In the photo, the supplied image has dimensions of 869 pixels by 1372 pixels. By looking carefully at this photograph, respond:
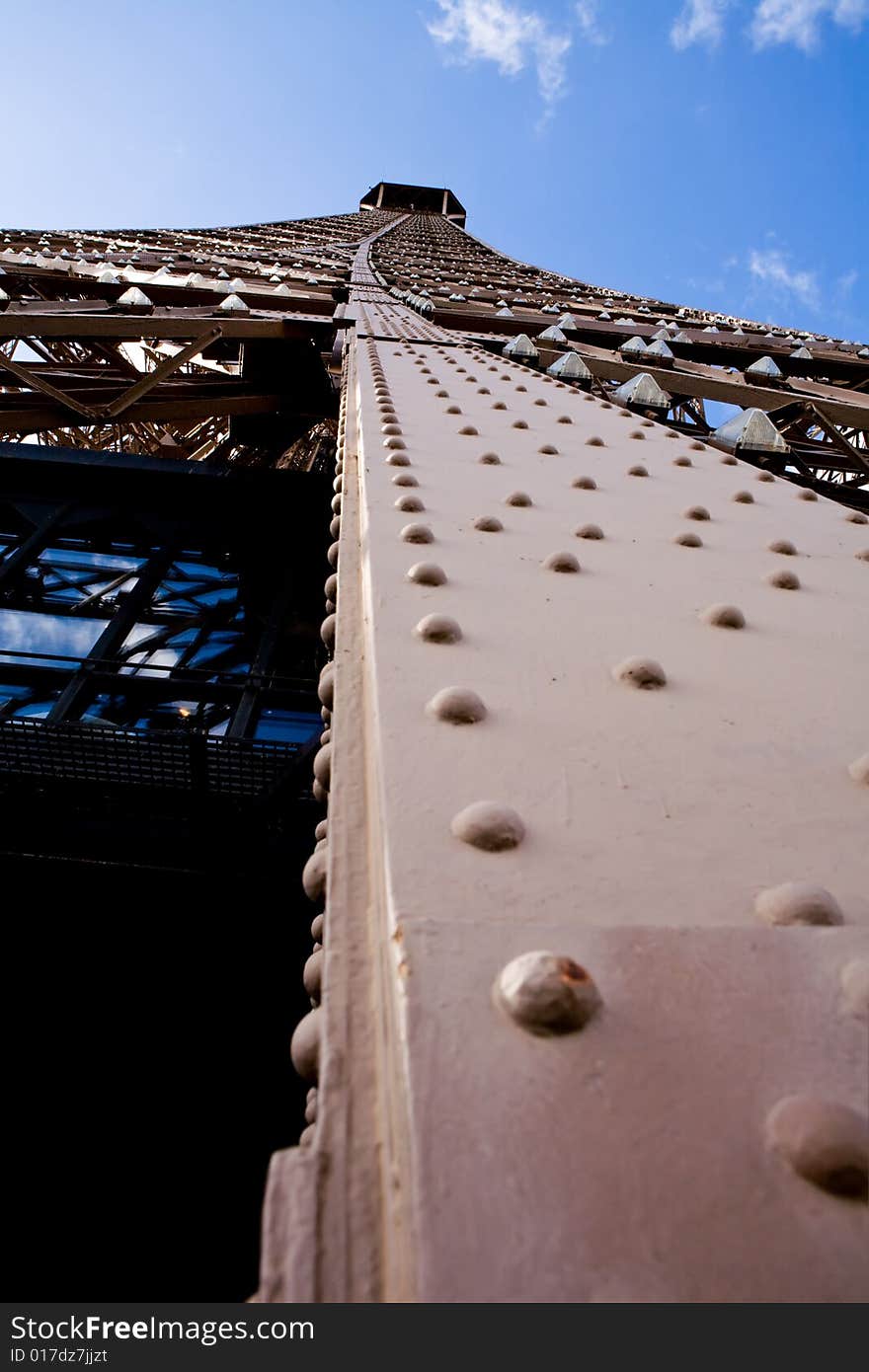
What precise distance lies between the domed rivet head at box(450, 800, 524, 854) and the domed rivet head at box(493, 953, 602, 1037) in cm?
17

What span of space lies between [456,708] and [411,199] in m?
48.8

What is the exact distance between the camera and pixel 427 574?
1463 mm

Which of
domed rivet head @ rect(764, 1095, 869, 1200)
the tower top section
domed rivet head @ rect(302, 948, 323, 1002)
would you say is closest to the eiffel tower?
domed rivet head @ rect(764, 1095, 869, 1200)

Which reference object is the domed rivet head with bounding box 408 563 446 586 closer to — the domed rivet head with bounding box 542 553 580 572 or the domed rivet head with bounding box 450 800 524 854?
the domed rivet head with bounding box 542 553 580 572

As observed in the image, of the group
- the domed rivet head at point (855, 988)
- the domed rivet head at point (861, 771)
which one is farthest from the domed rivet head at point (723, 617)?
the domed rivet head at point (855, 988)

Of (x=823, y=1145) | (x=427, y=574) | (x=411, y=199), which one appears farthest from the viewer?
(x=411, y=199)

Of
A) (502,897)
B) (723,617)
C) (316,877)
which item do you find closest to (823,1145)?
(502,897)

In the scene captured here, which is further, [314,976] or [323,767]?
[323,767]

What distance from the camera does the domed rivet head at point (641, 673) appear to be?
120 cm

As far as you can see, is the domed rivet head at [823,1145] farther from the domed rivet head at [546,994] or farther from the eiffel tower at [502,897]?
the domed rivet head at [546,994]

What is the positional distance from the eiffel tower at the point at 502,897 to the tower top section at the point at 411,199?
43952 millimetres

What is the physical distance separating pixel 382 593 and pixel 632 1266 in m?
1.03

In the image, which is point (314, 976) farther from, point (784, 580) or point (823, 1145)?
point (784, 580)

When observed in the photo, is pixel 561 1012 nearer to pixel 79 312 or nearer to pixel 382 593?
pixel 382 593
